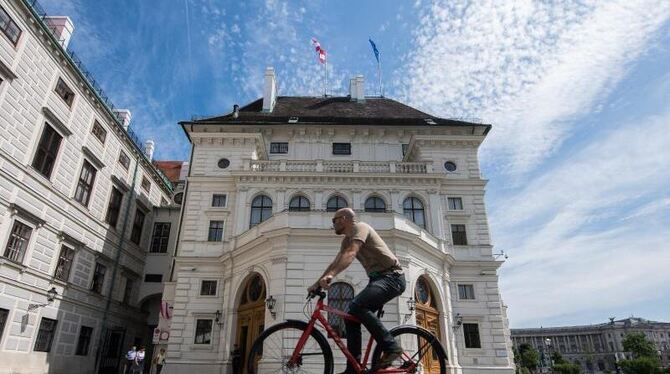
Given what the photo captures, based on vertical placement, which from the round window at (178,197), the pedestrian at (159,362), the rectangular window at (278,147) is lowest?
the pedestrian at (159,362)

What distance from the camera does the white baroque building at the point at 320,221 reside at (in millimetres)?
20188

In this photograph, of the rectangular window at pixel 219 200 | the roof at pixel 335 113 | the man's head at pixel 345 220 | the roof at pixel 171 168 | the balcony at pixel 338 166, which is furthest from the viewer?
the roof at pixel 171 168

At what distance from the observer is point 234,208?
83.9 feet

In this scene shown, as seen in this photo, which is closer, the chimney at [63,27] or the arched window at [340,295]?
the arched window at [340,295]

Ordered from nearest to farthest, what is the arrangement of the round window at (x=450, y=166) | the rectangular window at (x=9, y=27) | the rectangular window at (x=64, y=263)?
1. the rectangular window at (x=9, y=27)
2. the rectangular window at (x=64, y=263)
3. the round window at (x=450, y=166)

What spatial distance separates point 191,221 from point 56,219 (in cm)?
691

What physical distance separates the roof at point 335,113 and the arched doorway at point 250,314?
11.4 metres

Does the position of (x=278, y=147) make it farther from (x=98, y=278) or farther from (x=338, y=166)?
(x=98, y=278)

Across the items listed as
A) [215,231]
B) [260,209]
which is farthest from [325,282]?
[215,231]

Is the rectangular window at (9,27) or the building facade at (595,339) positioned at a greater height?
the rectangular window at (9,27)

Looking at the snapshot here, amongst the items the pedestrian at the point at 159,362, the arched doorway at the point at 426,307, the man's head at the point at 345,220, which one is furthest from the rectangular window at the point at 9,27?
the arched doorway at the point at 426,307

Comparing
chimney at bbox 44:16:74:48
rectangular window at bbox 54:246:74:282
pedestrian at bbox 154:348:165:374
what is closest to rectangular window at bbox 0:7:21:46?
chimney at bbox 44:16:74:48

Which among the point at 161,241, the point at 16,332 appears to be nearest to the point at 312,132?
the point at 161,241

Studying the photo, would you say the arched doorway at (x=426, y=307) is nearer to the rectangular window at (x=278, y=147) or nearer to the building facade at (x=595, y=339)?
the rectangular window at (x=278, y=147)
